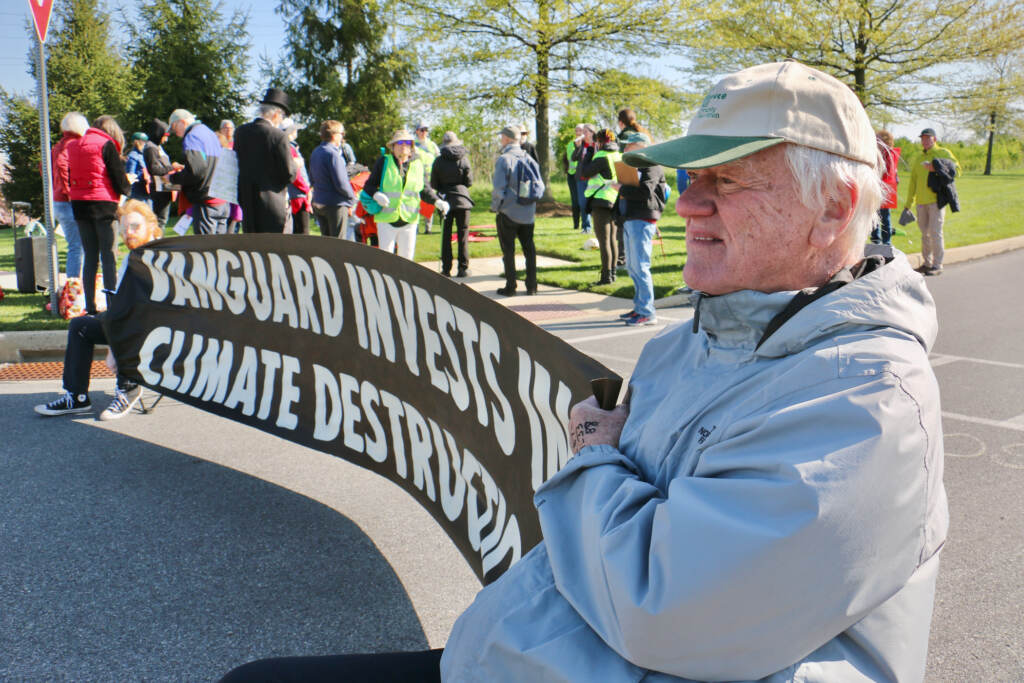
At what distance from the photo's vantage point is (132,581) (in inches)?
143

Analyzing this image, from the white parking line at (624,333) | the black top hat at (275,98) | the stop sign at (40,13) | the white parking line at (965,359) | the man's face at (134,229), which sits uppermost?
the stop sign at (40,13)

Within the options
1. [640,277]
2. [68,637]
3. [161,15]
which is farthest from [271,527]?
[161,15]

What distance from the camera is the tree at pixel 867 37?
2352cm

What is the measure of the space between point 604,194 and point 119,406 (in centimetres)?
707

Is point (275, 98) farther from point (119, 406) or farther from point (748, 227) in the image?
point (748, 227)

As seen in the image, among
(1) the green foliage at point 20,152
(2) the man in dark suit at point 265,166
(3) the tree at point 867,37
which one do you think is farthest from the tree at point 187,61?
(2) the man in dark suit at point 265,166

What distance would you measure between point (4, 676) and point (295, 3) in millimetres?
38561

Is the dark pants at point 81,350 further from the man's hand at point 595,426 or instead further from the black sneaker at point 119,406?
the man's hand at point 595,426

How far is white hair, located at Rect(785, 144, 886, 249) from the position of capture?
1.51 metres

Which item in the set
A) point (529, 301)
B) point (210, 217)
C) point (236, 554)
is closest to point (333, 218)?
point (210, 217)

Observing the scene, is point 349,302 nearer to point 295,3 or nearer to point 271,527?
point 271,527

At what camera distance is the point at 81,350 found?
5.79 m

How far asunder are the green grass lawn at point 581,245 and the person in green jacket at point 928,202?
8.50 feet

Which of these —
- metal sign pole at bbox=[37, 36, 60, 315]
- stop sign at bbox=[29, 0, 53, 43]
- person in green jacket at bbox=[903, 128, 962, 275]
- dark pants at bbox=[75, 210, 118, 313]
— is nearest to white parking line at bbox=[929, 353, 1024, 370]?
person in green jacket at bbox=[903, 128, 962, 275]
